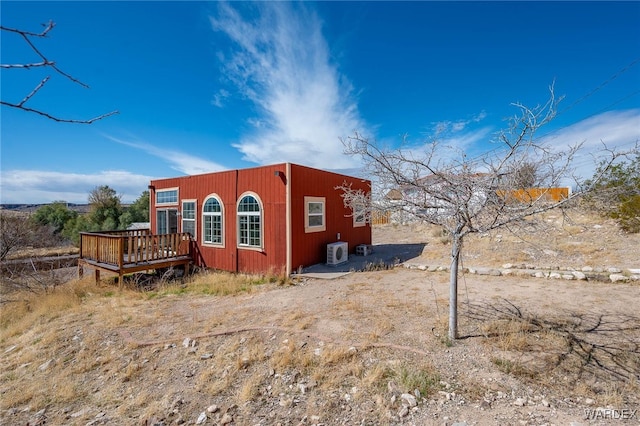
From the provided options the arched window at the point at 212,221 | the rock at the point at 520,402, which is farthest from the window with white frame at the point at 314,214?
the rock at the point at 520,402

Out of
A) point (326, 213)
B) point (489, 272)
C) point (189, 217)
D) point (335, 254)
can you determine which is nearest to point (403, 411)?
point (489, 272)

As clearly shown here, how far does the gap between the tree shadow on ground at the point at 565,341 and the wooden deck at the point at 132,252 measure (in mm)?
8899

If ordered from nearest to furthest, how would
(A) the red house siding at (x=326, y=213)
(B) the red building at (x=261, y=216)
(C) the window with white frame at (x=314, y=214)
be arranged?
(B) the red building at (x=261, y=216)
(A) the red house siding at (x=326, y=213)
(C) the window with white frame at (x=314, y=214)

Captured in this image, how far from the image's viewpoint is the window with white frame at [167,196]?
1099 cm

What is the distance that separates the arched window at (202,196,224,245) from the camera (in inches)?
379

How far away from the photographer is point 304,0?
6891 mm

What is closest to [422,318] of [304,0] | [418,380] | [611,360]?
[418,380]

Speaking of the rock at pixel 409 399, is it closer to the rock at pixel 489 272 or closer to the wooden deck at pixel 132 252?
the rock at pixel 489 272

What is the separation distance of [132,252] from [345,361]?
808 centimetres

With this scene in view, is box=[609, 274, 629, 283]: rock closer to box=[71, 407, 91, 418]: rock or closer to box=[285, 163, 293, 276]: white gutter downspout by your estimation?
box=[285, 163, 293, 276]: white gutter downspout

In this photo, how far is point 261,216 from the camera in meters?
8.66

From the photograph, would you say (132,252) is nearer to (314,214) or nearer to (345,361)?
(314,214)

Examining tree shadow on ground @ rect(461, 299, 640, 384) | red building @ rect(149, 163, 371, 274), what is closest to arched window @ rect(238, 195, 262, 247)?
red building @ rect(149, 163, 371, 274)

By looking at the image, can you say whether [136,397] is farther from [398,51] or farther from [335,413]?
[398,51]
